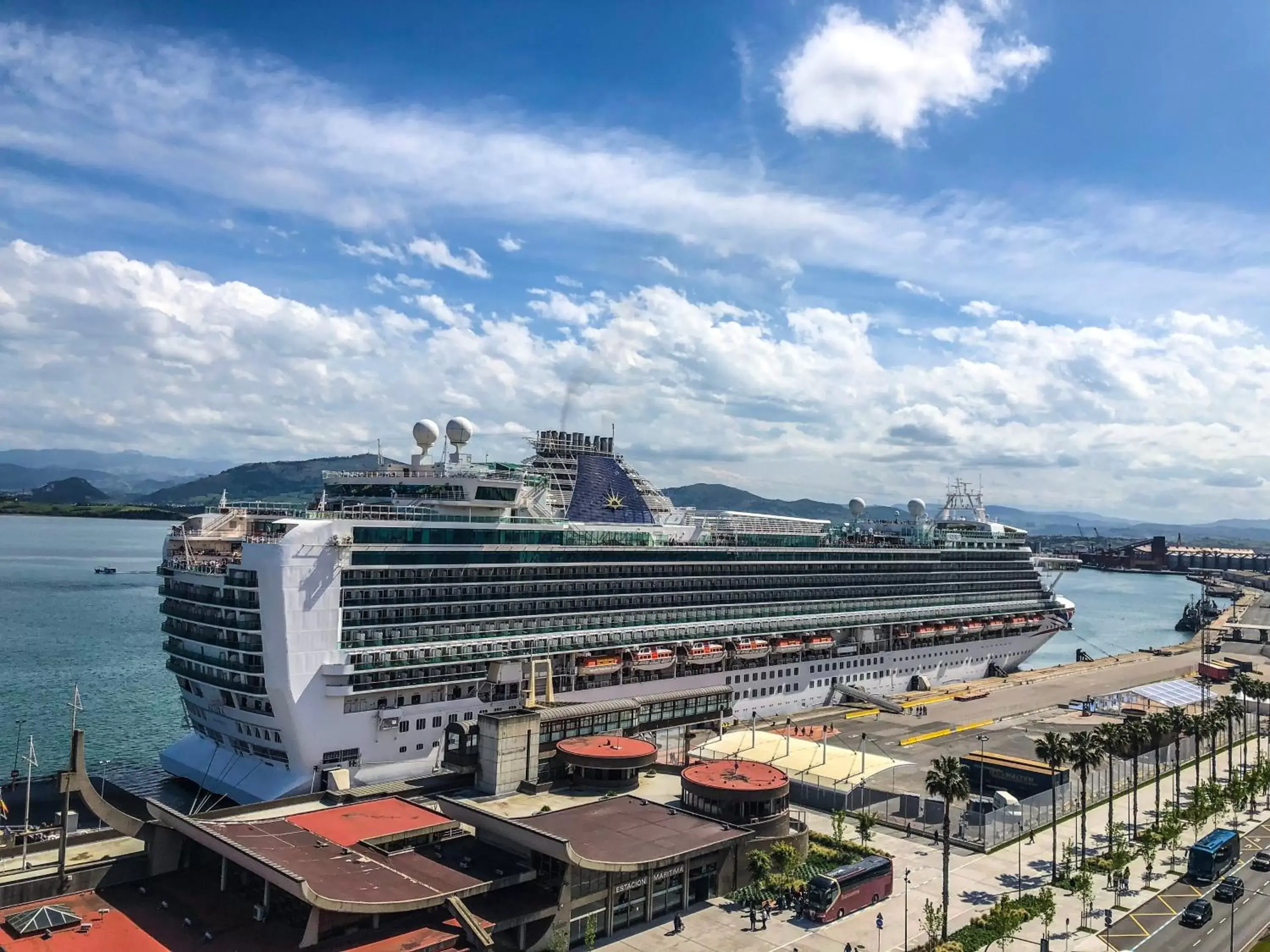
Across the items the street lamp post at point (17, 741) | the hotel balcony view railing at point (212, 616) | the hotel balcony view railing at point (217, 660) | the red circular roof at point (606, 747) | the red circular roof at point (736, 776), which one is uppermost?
the hotel balcony view railing at point (212, 616)

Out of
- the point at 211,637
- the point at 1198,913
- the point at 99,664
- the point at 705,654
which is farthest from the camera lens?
the point at 99,664

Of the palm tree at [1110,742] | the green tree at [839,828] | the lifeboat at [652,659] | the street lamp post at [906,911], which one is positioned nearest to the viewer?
the street lamp post at [906,911]

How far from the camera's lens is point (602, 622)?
65.6m

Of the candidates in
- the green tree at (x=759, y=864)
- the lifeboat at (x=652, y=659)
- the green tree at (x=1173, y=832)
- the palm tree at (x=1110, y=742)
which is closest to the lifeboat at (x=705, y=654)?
the lifeboat at (x=652, y=659)

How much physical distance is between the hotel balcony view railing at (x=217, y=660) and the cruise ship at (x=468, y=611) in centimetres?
14

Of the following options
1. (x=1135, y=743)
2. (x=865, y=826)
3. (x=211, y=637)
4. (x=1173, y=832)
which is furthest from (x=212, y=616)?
(x=1173, y=832)

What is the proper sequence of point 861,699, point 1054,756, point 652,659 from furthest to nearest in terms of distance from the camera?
point 861,699 → point 652,659 → point 1054,756

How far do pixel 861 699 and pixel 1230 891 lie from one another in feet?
135

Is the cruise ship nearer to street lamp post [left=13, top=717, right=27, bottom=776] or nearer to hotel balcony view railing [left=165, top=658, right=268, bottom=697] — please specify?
hotel balcony view railing [left=165, top=658, right=268, bottom=697]

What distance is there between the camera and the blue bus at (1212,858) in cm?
4491

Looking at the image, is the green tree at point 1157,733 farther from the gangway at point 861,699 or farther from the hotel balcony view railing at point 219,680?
the hotel balcony view railing at point 219,680

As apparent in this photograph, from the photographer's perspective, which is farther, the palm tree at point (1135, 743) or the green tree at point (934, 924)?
the palm tree at point (1135, 743)

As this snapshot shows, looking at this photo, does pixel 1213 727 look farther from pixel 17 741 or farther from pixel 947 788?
pixel 17 741

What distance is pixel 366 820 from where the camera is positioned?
41.2m
